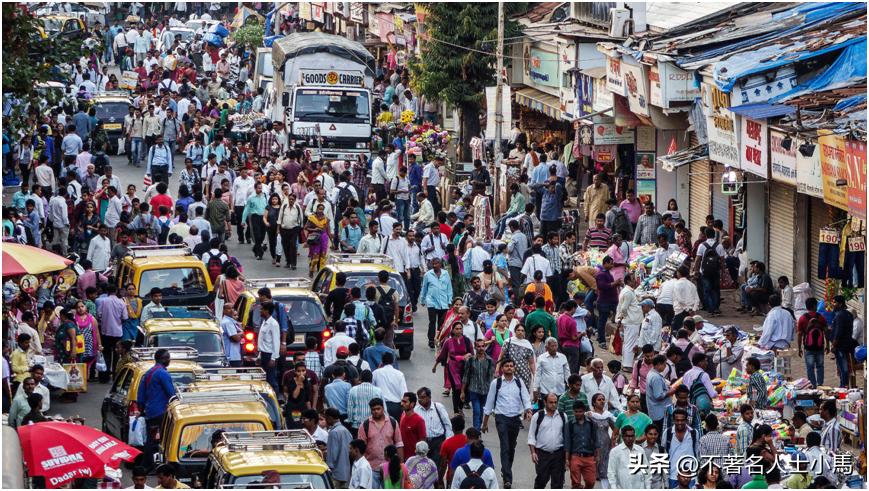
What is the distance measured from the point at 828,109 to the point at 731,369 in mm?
4904

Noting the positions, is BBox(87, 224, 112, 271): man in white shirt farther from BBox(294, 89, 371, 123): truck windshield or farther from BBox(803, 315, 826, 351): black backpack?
BBox(294, 89, 371, 123): truck windshield

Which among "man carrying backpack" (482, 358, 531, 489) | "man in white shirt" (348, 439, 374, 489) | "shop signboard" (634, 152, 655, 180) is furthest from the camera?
"shop signboard" (634, 152, 655, 180)

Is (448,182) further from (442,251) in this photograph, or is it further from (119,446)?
(119,446)

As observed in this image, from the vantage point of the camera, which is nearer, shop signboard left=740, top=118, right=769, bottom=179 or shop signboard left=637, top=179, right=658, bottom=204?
shop signboard left=740, top=118, right=769, bottom=179

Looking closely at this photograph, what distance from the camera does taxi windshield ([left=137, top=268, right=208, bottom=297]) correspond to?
2336cm

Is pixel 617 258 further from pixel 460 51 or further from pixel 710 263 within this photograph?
pixel 460 51

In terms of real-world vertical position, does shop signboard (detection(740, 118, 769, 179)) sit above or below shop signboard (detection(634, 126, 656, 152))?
below

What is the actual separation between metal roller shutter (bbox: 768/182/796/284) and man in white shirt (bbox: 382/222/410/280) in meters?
5.92

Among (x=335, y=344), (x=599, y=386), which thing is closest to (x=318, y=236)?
(x=335, y=344)

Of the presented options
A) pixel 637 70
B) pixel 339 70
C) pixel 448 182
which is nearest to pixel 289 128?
pixel 339 70

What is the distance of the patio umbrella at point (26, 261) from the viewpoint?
1870 cm

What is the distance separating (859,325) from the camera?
21.0 metres

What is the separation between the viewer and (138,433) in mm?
18156

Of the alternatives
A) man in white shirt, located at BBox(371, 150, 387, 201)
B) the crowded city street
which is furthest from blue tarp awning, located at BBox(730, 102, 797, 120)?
man in white shirt, located at BBox(371, 150, 387, 201)
